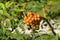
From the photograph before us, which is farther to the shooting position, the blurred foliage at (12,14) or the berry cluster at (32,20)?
the berry cluster at (32,20)

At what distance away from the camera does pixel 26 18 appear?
5.44 ft

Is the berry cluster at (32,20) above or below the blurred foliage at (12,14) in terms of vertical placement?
below

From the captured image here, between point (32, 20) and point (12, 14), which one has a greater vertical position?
point (12, 14)

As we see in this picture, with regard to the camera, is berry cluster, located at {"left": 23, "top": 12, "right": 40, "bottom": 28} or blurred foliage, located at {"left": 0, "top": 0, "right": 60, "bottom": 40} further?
berry cluster, located at {"left": 23, "top": 12, "right": 40, "bottom": 28}

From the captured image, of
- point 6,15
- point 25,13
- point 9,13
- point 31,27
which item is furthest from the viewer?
point 25,13

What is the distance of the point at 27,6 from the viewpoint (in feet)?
5.62

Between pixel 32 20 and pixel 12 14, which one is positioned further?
pixel 32 20

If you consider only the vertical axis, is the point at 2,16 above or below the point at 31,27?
above

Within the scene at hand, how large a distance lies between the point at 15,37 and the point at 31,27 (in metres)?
0.44

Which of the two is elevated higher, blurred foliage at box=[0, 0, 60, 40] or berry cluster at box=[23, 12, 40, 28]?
blurred foliage at box=[0, 0, 60, 40]

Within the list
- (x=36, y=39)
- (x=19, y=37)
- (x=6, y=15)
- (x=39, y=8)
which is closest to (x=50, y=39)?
(x=36, y=39)

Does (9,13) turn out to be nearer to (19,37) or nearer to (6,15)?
(6,15)

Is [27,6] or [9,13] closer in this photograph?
[9,13]

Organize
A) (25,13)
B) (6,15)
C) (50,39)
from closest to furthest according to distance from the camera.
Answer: (50,39) < (6,15) < (25,13)
